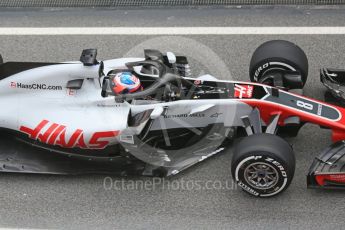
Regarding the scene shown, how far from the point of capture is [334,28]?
8094 millimetres

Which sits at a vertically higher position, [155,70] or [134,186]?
[155,70]

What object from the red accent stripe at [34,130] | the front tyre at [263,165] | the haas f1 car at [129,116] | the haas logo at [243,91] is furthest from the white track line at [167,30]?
the front tyre at [263,165]

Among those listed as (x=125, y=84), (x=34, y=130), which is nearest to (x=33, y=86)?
(x=34, y=130)

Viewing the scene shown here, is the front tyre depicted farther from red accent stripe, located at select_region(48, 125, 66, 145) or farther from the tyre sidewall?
red accent stripe, located at select_region(48, 125, 66, 145)

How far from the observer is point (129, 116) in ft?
18.6

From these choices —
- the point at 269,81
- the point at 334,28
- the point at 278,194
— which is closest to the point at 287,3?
the point at 334,28

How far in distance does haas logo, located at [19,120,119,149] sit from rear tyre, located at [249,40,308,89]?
1.68 m

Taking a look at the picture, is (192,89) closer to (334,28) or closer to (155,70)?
(155,70)

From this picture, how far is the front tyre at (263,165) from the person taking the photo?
16.8 feet

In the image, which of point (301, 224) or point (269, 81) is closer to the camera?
point (301, 224)

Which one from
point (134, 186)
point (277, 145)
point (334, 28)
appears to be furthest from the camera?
point (334, 28)

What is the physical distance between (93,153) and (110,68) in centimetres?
94

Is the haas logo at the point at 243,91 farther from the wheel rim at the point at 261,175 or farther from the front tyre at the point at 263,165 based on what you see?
the wheel rim at the point at 261,175

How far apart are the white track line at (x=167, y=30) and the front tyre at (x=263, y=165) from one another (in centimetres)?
319
